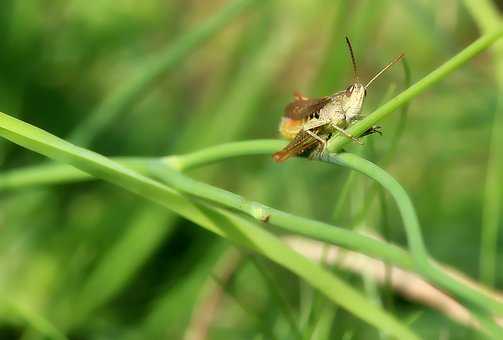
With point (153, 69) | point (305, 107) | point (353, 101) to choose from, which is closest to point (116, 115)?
point (153, 69)

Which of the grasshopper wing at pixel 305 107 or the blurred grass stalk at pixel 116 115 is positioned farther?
the blurred grass stalk at pixel 116 115

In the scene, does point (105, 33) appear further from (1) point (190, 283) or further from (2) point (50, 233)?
(1) point (190, 283)

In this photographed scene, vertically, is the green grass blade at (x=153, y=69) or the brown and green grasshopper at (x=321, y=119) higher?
the green grass blade at (x=153, y=69)

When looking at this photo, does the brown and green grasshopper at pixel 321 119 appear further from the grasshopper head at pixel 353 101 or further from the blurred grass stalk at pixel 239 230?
the blurred grass stalk at pixel 239 230

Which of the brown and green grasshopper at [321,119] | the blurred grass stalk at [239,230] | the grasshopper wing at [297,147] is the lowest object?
the blurred grass stalk at [239,230]

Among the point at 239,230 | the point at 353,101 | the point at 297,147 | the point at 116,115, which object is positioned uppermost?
the point at 116,115

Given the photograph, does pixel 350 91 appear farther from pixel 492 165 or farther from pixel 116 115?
pixel 116 115

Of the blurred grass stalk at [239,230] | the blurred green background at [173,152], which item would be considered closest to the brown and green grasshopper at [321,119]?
the blurred grass stalk at [239,230]
